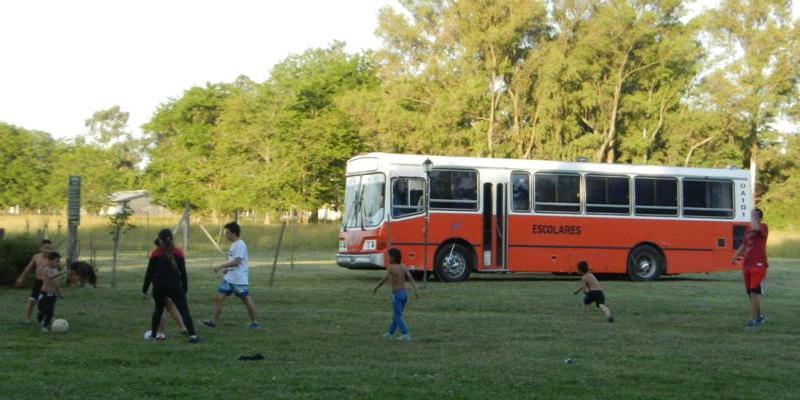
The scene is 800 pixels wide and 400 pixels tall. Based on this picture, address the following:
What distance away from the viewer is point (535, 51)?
6059 cm

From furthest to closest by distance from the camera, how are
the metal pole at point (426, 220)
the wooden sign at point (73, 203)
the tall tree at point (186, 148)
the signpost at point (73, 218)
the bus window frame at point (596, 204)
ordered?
the tall tree at point (186, 148) < the bus window frame at point (596, 204) < the metal pole at point (426, 220) < the wooden sign at point (73, 203) < the signpost at point (73, 218)

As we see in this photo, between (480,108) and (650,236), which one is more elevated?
(480,108)

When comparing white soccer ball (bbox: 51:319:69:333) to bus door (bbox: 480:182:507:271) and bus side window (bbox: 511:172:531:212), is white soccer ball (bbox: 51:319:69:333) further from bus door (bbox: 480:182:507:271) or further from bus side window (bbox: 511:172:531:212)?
bus side window (bbox: 511:172:531:212)

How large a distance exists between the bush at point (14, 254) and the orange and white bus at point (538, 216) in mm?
7384

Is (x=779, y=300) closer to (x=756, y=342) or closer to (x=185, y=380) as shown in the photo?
(x=756, y=342)

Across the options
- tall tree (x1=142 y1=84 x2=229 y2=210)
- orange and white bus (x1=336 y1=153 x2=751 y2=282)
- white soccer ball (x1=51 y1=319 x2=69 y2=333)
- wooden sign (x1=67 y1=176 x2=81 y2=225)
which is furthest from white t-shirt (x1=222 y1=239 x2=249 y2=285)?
tall tree (x1=142 y1=84 x2=229 y2=210)

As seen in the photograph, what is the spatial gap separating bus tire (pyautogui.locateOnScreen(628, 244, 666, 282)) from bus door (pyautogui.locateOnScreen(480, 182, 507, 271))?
3.76 meters

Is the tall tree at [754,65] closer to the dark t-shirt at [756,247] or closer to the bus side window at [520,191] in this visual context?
the bus side window at [520,191]

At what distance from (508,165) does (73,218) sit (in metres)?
10.8

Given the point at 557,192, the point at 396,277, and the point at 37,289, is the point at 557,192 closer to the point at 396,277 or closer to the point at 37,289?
the point at 396,277

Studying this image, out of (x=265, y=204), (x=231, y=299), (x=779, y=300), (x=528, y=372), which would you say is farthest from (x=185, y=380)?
(x=265, y=204)

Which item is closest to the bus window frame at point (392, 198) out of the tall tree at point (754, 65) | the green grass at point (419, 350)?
the green grass at point (419, 350)

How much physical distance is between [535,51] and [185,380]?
168 ft

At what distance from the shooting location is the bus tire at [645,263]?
31.3 m
